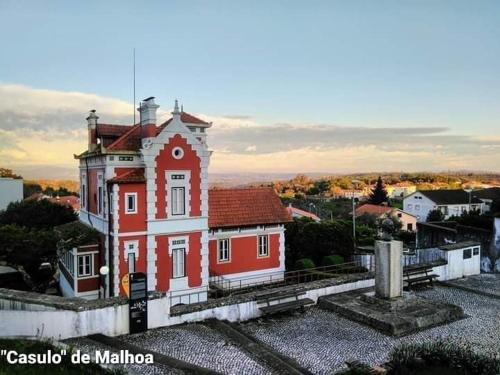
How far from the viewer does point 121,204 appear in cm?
1795

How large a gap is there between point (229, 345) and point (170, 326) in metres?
2.18

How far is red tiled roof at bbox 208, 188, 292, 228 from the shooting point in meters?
23.1

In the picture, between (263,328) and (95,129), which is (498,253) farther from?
(95,129)

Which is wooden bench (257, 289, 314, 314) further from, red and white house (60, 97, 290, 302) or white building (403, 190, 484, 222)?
white building (403, 190, 484, 222)

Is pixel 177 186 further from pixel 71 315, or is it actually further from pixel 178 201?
pixel 71 315

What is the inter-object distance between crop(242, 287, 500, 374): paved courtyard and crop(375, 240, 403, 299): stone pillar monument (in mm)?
1622

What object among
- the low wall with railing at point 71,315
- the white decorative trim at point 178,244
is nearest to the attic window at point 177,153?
the white decorative trim at point 178,244

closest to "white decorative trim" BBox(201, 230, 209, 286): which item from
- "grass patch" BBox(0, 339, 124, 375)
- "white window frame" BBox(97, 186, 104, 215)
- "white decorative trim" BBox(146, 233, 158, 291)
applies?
"white decorative trim" BBox(146, 233, 158, 291)

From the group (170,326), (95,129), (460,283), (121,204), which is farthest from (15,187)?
(460,283)

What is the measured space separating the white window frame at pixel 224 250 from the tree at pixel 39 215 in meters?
13.2

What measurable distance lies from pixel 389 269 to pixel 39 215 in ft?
80.2

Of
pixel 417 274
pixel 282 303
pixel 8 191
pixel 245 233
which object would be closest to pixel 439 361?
Answer: pixel 282 303

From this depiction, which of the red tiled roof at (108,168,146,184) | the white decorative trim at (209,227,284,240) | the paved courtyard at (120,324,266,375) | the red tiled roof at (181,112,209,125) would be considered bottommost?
the paved courtyard at (120,324,266,375)

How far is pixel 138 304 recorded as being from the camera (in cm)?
1177
